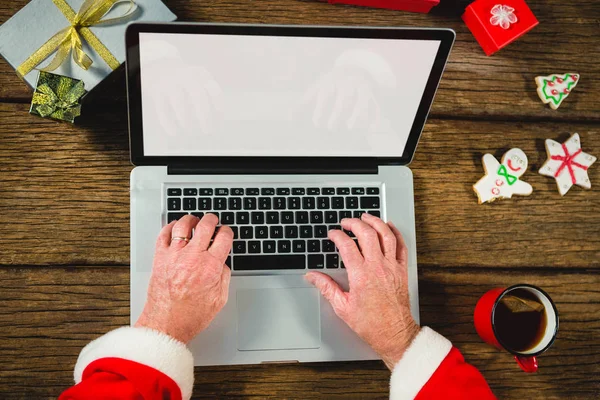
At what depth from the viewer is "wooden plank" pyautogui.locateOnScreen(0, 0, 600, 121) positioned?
0.89 meters

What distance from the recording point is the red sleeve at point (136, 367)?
A: 2.12 ft

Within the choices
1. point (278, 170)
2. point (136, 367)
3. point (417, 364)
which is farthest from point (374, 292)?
point (136, 367)

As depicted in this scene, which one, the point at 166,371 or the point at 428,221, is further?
the point at 428,221

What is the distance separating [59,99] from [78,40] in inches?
3.8

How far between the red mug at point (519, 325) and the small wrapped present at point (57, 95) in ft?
2.33

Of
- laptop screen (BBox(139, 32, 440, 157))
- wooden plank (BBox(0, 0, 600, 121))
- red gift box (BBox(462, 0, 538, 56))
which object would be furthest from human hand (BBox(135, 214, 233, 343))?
red gift box (BBox(462, 0, 538, 56))

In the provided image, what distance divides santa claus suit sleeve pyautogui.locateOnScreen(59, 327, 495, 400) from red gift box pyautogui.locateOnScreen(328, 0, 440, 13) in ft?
1.85

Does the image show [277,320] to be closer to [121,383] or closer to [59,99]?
[121,383]

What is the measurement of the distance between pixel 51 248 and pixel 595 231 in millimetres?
958

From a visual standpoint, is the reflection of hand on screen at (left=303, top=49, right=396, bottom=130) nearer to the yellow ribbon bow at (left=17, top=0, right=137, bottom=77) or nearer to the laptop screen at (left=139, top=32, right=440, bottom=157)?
the laptop screen at (left=139, top=32, right=440, bottom=157)

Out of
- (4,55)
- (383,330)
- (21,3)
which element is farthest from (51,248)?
(383,330)

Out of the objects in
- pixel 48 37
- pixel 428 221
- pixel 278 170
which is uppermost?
pixel 48 37

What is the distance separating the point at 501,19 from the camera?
89 cm

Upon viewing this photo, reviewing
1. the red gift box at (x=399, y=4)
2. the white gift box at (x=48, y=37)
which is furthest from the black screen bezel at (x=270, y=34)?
the red gift box at (x=399, y=4)
